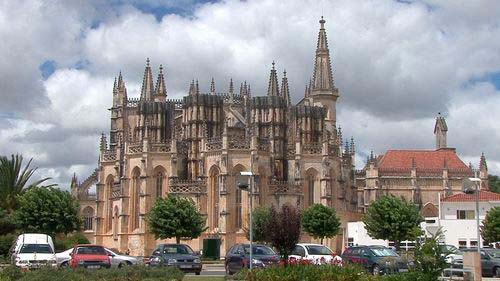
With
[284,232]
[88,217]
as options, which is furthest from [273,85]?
[284,232]

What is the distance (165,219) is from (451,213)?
27.2m

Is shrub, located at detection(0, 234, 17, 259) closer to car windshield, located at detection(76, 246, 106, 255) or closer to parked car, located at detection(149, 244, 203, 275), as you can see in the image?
car windshield, located at detection(76, 246, 106, 255)

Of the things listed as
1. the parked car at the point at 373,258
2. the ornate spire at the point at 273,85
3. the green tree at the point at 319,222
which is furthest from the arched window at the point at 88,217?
the parked car at the point at 373,258

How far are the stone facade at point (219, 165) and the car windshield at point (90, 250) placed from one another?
102 feet

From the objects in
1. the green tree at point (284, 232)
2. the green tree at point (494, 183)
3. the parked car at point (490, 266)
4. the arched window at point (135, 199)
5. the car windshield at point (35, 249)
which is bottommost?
the parked car at point (490, 266)

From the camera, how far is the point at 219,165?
2842 inches

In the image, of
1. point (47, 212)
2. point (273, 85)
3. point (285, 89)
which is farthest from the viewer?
point (285, 89)

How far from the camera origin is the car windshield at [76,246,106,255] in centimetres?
3816

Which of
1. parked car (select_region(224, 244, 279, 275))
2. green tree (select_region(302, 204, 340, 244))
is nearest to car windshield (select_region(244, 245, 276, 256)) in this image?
parked car (select_region(224, 244, 279, 275))

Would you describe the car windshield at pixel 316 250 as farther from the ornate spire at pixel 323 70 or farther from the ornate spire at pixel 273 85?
the ornate spire at pixel 323 70

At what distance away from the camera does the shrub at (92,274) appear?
23877 mm

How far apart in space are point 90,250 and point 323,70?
210 feet

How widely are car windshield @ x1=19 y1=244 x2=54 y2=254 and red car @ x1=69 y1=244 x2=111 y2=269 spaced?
1.24m

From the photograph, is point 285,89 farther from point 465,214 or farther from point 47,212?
point 47,212
